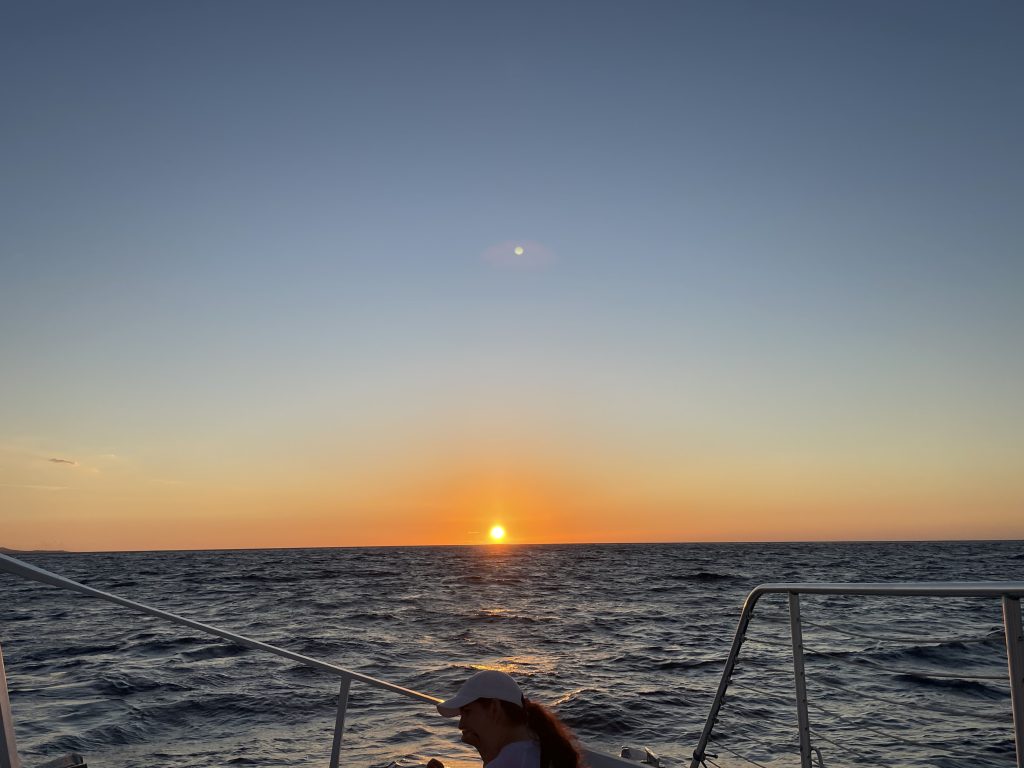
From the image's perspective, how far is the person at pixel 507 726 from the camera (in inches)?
95.8

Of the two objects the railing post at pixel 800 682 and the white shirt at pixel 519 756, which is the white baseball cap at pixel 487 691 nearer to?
the white shirt at pixel 519 756

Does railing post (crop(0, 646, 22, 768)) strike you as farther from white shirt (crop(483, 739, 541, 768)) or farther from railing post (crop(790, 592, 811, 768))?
railing post (crop(790, 592, 811, 768))

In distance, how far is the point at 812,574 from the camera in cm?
4981

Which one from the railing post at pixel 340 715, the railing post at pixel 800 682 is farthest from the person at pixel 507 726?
the railing post at pixel 800 682

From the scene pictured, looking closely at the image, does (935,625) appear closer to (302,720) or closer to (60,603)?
(302,720)

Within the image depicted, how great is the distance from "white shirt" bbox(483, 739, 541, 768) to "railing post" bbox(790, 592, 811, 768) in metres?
1.23

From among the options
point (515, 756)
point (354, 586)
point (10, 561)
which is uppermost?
point (10, 561)

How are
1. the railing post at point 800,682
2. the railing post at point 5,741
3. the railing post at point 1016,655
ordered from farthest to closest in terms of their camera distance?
1. the railing post at point 800,682
2. the railing post at point 1016,655
3. the railing post at point 5,741

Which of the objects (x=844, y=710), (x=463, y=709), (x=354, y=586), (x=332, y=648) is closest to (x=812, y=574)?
(x=354, y=586)

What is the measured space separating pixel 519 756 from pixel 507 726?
114mm

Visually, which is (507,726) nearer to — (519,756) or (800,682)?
(519,756)

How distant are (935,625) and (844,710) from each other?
Answer: 30.2 ft

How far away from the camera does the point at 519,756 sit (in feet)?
7.99

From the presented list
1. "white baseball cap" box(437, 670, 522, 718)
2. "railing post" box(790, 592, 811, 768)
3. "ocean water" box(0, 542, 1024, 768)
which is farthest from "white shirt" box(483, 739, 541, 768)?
"railing post" box(790, 592, 811, 768)
